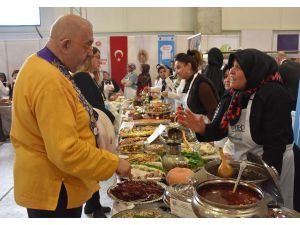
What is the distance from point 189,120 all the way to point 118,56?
23.5 ft

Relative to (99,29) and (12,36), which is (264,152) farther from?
(12,36)

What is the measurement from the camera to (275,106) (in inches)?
65.7

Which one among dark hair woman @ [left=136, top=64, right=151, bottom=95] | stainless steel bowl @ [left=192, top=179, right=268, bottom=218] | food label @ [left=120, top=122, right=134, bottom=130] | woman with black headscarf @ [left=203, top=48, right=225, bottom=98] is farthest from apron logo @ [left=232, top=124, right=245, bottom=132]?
dark hair woman @ [left=136, top=64, right=151, bottom=95]

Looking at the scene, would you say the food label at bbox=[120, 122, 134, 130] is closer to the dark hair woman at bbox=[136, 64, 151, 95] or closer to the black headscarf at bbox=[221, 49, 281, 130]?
the black headscarf at bbox=[221, 49, 281, 130]

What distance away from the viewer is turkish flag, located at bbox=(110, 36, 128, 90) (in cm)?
877

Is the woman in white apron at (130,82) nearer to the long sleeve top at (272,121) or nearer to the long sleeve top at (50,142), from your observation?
the long sleeve top at (272,121)

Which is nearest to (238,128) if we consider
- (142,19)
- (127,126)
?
(127,126)

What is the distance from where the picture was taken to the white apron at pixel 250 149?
5.90 ft

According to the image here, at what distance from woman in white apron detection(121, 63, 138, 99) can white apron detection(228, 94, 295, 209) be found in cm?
604

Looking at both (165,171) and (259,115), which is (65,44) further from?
(259,115)

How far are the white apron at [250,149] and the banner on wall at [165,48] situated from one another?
7.12 m

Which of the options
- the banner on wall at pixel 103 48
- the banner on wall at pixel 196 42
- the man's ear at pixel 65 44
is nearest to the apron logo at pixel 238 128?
the man's ear at pixel 65 44

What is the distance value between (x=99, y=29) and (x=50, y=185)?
368 inches

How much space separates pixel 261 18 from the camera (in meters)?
10.3
